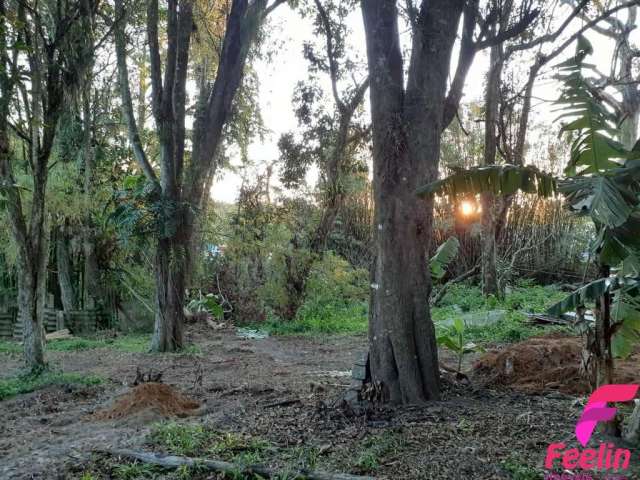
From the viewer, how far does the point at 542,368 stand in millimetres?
6148

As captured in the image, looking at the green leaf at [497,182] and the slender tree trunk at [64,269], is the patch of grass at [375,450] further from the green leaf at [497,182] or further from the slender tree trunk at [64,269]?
the slender tree trunk at [64,269]

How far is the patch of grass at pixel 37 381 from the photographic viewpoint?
273 inches

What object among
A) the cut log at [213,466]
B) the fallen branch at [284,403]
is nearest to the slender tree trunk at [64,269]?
the fallen branch at [284,403]

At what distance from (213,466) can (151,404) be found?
6.55ft

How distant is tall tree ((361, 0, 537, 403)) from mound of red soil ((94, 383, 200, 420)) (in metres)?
2.05

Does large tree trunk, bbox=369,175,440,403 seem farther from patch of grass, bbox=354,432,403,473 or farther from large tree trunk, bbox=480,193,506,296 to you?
large tree trunk, bbox=480,193,506,296

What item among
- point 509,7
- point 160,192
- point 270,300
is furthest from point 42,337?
point 509,7

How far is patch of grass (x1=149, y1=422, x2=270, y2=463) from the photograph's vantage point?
409cm

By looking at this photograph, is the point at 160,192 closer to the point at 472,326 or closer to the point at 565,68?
the point at 472,326

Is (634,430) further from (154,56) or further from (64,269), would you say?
(64,269)

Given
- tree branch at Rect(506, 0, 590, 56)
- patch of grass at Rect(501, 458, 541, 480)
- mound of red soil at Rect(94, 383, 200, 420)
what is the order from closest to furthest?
patch of grass at Rect(501, 458, 541, 480) → mound of red soil at Rect(94, 383, 200, 420) → tree branch at Rect(506, 0, 590, 56)

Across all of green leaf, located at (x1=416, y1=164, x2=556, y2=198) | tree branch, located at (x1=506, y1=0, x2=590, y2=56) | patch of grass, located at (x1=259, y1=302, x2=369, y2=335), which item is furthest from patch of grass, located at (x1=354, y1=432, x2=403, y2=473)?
patch of grass, located at (x1=259, y1=302, x2=369, y2=335)

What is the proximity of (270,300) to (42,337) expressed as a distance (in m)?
7.02

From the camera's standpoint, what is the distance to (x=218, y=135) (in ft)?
32.5
